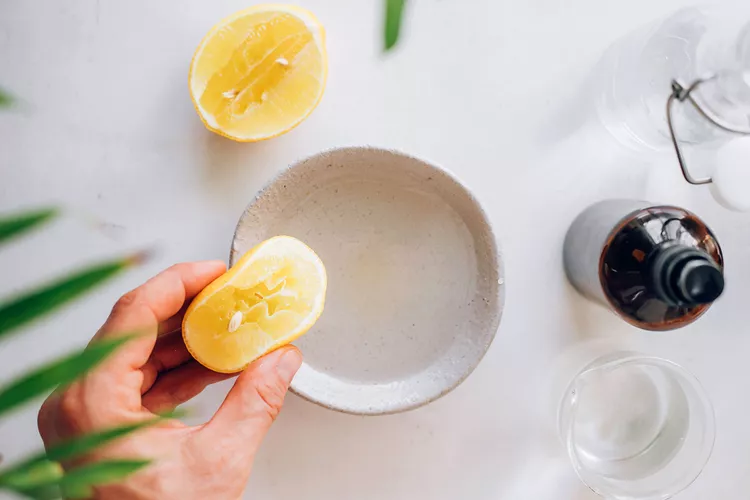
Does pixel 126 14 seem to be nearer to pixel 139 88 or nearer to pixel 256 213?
pixel 139 88

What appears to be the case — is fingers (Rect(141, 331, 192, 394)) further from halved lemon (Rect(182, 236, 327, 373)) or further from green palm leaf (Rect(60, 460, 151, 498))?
green palm leaf (Rect(60, 460, 151, 498))

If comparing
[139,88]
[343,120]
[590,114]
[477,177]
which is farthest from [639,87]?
[139,88]

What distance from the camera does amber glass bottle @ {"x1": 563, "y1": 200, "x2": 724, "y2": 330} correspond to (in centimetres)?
58

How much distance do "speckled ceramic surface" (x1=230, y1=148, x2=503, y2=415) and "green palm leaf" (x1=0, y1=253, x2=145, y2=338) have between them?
47 cm

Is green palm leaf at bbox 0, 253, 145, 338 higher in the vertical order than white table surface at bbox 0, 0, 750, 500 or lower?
higher

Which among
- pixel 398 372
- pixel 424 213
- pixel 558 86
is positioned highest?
pixel 558 86

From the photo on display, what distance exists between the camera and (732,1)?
69 centimetres

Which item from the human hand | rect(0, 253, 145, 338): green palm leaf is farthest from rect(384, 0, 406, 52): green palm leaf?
the human hand

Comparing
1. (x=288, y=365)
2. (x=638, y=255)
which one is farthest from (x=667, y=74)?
(x=288, y=365)

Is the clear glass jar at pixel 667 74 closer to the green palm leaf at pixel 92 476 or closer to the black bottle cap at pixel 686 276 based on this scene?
the black bottle cap at pixel 686 276

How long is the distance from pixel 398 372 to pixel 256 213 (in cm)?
21

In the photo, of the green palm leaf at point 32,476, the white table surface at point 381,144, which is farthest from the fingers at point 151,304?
the green palm leaf at point 32,476

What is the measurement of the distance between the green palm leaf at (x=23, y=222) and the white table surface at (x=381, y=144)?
1.66 feet

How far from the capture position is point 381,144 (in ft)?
2.20
